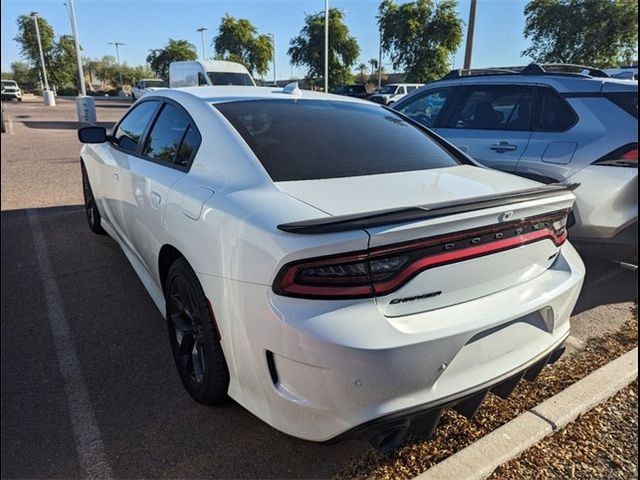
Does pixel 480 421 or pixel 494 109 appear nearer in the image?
pixel 480 421

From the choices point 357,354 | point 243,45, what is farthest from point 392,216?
point 243,45

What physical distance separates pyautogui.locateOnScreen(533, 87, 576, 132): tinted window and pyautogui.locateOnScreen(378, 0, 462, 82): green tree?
2131 cm

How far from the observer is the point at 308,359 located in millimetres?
1560

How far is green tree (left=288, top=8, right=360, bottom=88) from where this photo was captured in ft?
76.1

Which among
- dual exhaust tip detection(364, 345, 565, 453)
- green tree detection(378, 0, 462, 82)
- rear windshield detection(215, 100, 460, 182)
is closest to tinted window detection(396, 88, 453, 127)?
rear windshield detection(215, 100, 460, 182)

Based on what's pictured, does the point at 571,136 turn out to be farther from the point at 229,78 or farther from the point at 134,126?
the point at 229,78

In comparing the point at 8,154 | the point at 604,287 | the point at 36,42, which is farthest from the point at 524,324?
the point at 36,42

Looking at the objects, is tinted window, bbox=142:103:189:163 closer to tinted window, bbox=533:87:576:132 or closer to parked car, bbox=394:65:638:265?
parked car, bbox=394:65:638:265

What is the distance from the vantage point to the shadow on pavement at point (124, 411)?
6.67 feet

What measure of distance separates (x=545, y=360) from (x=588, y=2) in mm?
10787

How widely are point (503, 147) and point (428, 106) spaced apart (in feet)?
4.12

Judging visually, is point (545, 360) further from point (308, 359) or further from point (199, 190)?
point (199, 190)

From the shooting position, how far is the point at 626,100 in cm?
368

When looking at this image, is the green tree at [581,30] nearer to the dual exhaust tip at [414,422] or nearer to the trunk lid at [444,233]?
the trunk lid at [444,233]
